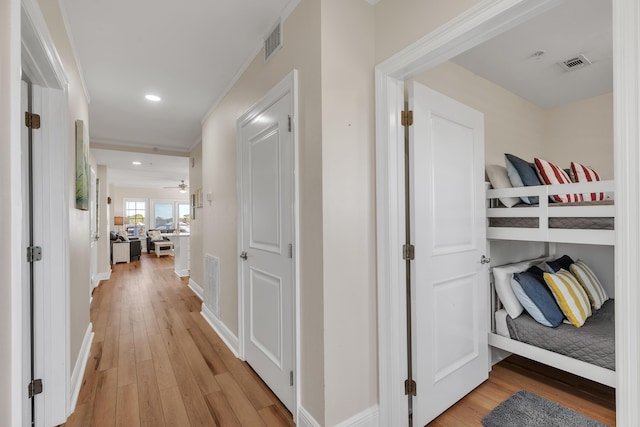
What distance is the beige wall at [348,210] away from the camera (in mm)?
1529

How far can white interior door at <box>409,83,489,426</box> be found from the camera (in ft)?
5.52

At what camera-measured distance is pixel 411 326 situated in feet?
5.60

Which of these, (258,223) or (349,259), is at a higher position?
(258,223)

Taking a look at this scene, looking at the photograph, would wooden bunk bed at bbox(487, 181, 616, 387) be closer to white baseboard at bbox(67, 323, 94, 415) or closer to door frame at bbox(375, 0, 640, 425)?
door frame at bbox(375, 0, 640, 425)

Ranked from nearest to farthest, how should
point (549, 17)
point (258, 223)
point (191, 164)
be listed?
point (549, 17) → point (258, 223) → point (191, 164)

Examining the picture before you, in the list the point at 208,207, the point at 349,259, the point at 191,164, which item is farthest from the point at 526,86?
the point at 191,164

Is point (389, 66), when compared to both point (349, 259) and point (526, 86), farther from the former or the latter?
point (526, 86)

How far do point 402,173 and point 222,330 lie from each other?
2.45 meters

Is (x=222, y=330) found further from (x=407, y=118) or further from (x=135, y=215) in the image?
(x=135, y=215)

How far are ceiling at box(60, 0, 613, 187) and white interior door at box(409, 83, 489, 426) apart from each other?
73 cm

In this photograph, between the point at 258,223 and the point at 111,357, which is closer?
the point at 258,223

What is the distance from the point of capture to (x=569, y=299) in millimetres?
2100

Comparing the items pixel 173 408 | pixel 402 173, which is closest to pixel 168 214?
pixel 173 408

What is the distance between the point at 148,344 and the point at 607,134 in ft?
16.6
